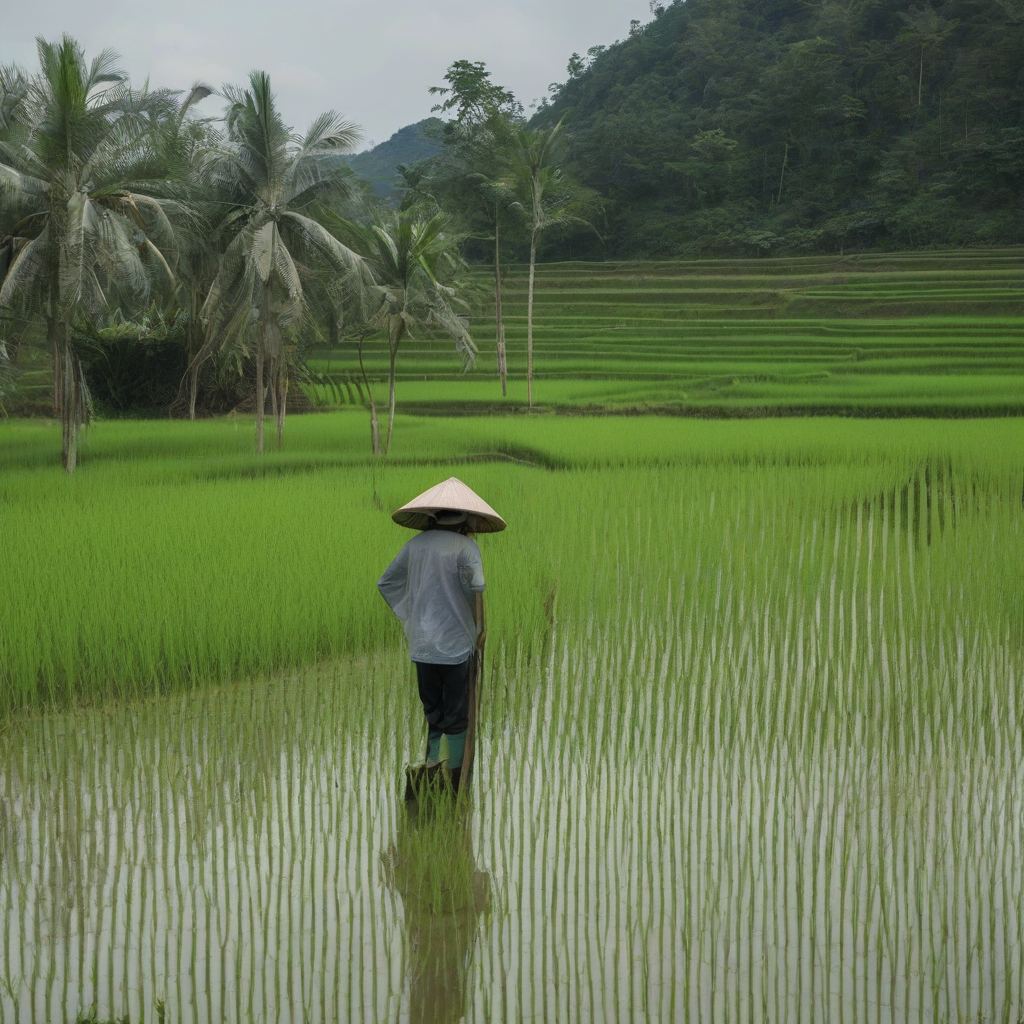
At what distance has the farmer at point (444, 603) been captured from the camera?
8.99ft

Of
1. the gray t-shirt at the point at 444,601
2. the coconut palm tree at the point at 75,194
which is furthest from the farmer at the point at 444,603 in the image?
the coconut palm tree at the point at 75,194

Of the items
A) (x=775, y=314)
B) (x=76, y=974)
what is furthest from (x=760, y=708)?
(x=775, y=314)

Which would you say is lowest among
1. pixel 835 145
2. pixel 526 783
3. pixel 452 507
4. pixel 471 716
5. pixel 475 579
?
pixel 526 783

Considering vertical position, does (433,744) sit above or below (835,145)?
below

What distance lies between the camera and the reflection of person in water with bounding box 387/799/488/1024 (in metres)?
2.00

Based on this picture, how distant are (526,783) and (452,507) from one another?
0.79 meters

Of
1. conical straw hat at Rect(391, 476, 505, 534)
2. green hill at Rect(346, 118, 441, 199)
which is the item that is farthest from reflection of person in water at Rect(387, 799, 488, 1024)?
green hill at Rect(346, 118, 441, 199)

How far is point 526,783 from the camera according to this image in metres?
2.97

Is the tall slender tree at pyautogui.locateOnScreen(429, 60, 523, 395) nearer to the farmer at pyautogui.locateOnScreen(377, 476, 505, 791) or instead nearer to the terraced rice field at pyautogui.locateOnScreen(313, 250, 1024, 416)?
the terraced rice field at pyautogui.locateOnScreen(313, 250, 1024, 416)

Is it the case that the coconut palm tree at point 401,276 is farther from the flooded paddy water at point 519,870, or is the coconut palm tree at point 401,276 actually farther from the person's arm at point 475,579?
the person's arm at point 475,579

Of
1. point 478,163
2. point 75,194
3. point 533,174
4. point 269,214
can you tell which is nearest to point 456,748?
point 75,194

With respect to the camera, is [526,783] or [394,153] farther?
[394,153]

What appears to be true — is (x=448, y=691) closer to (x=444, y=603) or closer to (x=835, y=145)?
(x=444, y=603)

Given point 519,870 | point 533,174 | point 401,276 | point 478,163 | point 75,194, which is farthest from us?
point 478,163
